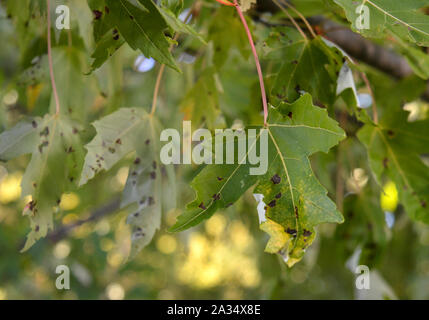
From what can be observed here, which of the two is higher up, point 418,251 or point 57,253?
point 57,253

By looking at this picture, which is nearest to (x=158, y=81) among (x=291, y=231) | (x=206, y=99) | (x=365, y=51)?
(x=206, y=99)

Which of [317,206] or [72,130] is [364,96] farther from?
[72,130]

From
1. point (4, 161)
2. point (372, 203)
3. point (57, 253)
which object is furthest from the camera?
point (57, 253)

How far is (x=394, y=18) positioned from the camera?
0.51 metres

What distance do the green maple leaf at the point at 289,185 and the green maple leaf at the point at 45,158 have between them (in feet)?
0.69

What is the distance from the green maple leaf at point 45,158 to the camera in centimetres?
60

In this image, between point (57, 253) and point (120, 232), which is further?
point (120, 232)

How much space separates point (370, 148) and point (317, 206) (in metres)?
0.24

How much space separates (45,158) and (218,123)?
294 mm

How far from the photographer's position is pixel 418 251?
235 cm

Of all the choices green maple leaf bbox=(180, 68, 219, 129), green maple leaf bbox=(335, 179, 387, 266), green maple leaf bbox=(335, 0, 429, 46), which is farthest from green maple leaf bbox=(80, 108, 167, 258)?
green maple leaf bbox=(335, 179, 387, 266)
